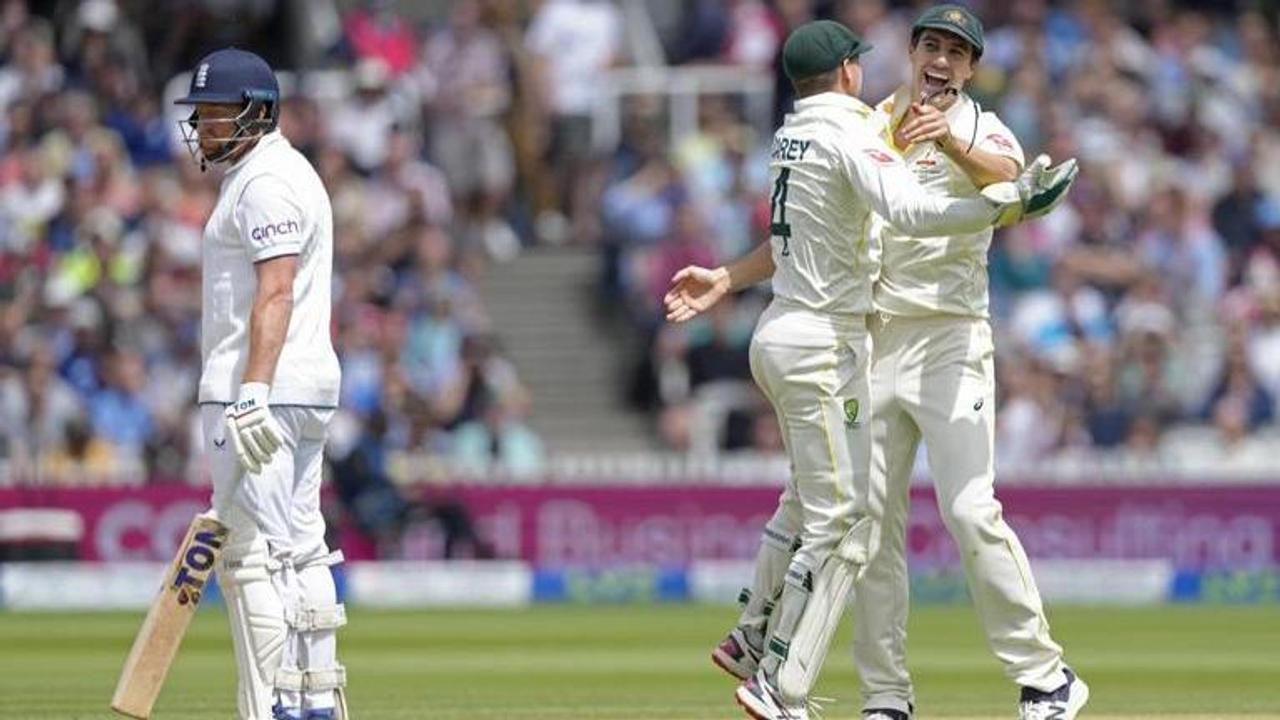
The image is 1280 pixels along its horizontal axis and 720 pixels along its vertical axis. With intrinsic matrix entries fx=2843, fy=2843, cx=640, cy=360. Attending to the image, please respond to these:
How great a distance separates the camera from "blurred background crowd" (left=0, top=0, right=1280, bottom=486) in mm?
16094

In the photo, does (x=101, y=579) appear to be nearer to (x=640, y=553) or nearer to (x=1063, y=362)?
(x=640, y=553)

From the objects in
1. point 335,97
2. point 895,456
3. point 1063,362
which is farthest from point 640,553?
point 895,456

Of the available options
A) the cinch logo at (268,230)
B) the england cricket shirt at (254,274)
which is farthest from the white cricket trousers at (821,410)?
the cinch logo at (268,230)

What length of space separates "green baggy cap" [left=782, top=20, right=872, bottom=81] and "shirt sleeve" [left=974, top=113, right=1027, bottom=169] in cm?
38

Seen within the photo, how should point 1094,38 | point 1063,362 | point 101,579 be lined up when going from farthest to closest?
point 1094,38 → point 1063,362 → point 101,579

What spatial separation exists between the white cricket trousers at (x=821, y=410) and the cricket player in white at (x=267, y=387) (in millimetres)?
1186

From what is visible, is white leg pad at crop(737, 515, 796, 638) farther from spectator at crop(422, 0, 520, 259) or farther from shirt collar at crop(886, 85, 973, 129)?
spectator at crop(422, 0, 520, 259)

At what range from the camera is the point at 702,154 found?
18.2 meters

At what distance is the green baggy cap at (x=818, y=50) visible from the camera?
24.7 feet

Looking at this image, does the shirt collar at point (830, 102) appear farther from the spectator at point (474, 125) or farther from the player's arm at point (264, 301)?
the spectator at point (474, 125)

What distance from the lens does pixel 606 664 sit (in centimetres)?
1135

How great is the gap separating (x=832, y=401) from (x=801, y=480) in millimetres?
230

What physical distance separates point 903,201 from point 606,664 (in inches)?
175

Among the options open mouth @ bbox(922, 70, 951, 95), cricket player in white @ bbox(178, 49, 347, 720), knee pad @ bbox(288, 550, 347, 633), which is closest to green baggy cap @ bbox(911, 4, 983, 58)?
open mouth @ bbox(922, 70, 951, 95)
